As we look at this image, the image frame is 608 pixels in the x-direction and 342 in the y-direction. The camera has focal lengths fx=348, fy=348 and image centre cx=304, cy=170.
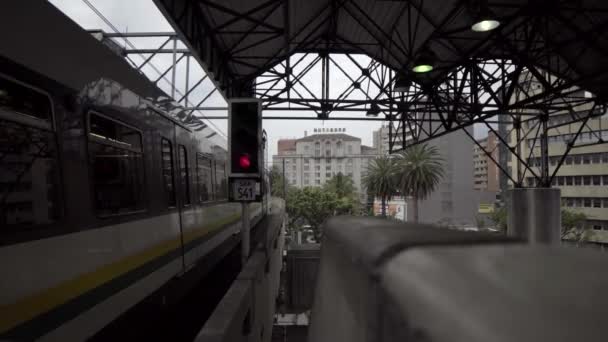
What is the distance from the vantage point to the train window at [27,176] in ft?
8.34

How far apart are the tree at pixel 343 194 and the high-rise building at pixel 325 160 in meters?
42.2

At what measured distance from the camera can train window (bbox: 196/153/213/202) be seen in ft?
24.2

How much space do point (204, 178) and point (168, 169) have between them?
88.8 inches

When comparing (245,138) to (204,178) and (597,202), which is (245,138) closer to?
(204,178)

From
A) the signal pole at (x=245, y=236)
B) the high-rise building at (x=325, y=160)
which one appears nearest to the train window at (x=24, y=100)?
the signal pole at (x=245, y=236)

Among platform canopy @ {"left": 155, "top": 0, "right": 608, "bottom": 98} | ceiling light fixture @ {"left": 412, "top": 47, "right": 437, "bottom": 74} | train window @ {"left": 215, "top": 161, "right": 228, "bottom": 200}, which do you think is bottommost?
train window @ {"left": 215, "top": 161, "right": 228, "bottom": 200}

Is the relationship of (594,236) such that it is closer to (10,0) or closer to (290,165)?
(10,0)

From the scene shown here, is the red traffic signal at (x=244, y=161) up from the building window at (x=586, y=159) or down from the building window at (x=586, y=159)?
up

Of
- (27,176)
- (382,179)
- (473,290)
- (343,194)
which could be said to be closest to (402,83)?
(27,176)

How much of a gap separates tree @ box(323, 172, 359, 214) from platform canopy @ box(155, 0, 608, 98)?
4544cm

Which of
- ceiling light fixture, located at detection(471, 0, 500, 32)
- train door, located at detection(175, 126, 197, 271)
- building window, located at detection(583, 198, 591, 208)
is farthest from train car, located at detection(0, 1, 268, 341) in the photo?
building window, located at detection(583, 198, 591, 208)

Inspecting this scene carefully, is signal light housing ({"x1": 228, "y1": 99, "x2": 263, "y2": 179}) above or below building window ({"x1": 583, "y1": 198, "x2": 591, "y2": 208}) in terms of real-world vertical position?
above

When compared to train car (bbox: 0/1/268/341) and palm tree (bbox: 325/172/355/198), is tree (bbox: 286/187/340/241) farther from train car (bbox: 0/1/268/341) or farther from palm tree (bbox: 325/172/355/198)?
train car (bbox: 0/1/268/341)

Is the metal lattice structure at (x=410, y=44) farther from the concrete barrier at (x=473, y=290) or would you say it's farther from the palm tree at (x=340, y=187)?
the palm tree at (x=340, y=187)
